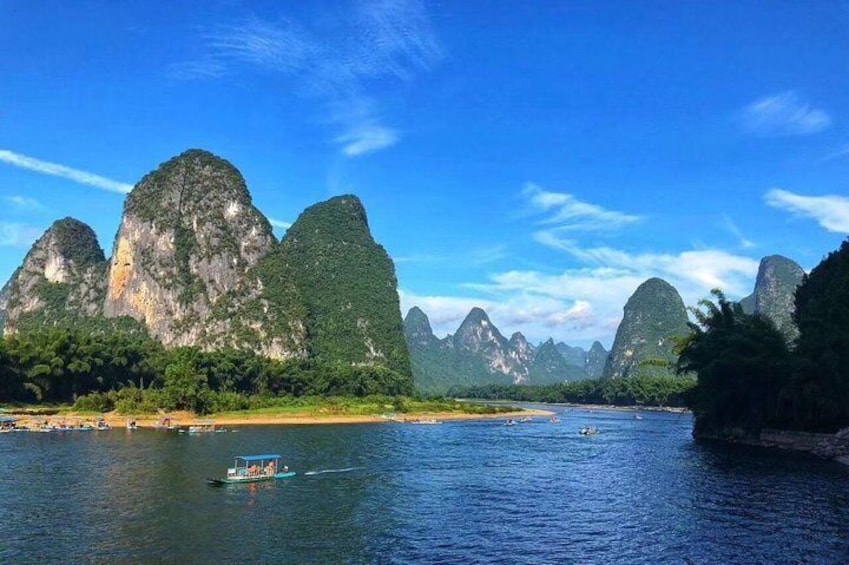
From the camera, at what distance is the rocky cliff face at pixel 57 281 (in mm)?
183375

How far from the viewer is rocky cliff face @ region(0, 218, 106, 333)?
18338cm

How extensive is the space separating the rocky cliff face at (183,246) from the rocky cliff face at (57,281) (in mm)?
10778

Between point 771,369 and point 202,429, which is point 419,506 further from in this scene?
point 202,429

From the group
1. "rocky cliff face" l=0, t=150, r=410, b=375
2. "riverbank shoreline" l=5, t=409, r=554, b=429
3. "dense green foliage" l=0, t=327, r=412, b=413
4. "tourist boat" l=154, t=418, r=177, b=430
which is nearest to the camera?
"riverbank shoreline" l=5, t=409, r=554, b=429

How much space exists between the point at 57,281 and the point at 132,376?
104 meters

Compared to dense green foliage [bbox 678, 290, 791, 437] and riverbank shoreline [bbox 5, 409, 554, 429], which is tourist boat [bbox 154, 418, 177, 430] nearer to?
riverbank shoreline [bbox 5, 409, 554, 429]

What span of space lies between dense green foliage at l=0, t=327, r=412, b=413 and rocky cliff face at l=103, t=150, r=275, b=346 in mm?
44363

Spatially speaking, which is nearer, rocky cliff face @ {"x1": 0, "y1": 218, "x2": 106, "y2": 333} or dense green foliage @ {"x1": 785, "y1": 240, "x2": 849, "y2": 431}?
dense green foliage @ {"x1": 785, "y1": 240, "x2": 849, "y2": 431}

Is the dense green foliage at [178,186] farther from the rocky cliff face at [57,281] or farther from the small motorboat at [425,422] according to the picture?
the small motorboat at [425,422]

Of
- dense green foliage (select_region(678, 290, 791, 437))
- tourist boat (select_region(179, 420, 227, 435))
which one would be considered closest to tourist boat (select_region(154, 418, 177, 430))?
tourist boat (select_region(179, 420, 227, 435))

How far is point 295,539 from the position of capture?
2889 centimetres

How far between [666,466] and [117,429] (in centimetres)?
5916

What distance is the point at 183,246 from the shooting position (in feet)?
570

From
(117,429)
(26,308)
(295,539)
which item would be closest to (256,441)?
(117,429)
